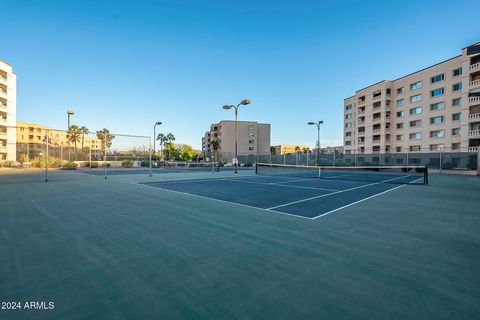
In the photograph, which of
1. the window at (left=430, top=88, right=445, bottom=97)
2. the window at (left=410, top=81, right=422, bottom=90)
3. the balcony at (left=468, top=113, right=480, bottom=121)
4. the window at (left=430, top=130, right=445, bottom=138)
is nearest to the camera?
the balcony at (left=468, top=113, right=480, bottom=121)

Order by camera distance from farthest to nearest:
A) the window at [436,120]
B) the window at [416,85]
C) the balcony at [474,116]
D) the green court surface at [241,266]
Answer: the window at [416,85] → the window at [436,120] → the balcony at [474,116] → the green court surface at [241,266]

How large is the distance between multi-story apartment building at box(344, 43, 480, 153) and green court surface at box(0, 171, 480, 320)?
38.3m

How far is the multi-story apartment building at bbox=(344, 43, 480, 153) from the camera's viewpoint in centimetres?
3675

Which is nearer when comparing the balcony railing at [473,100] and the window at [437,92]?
the balcony railing at [473,100]

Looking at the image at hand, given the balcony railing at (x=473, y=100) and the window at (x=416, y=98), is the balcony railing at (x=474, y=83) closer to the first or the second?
the balcony railing at (x=473, y=100)

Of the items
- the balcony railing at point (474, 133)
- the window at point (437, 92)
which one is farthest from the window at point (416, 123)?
the balcony railing at point (474, 133)

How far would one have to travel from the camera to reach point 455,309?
94.6 inches

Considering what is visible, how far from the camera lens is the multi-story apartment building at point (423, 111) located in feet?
121

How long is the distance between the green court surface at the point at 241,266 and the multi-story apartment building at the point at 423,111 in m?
38.3

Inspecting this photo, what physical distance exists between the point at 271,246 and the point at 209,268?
54.0 inches

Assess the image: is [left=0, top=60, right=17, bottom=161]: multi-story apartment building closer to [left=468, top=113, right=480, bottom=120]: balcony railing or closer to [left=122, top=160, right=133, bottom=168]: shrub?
[left=122, top=160, right=133, bottom=168]: shrub

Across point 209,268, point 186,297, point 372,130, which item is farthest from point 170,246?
point 372,130

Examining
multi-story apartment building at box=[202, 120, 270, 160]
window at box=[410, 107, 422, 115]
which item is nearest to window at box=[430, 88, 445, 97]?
window at box=[410, 107, 422, 115]

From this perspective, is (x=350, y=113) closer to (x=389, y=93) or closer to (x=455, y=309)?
(x=389, y=93)
